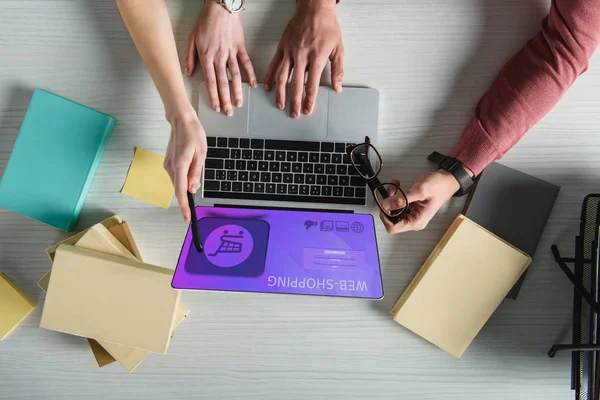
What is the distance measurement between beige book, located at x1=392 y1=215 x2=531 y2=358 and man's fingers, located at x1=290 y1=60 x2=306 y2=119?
0.36 meters

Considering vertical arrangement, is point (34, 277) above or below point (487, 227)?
below

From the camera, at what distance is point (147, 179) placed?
2.65 ft

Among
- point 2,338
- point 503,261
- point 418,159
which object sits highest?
point 418,159

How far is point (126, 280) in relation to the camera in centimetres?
76

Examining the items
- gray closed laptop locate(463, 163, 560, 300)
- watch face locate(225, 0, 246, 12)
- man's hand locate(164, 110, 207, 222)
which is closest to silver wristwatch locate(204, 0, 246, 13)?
watch face locate(225, 0, 246, 12)

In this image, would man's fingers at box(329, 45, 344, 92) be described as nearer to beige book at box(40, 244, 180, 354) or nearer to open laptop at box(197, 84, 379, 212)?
open laptop at box(197, 84, 379, 212)

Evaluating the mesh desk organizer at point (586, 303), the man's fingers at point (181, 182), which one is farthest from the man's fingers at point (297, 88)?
the mesh desk organizer at point (586, 303)

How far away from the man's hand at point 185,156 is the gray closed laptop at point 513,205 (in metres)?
0.50

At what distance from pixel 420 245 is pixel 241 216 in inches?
13.6

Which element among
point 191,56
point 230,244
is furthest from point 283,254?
point 191,56

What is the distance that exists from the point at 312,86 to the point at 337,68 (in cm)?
6

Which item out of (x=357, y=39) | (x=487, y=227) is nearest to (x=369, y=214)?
(x=487, y=227)

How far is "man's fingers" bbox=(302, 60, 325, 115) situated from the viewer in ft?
2.54

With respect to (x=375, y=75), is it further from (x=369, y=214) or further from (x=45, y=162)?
(x=45, y=162)
